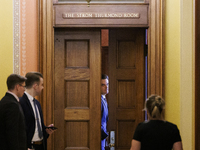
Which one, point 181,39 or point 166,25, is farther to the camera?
point 166,25

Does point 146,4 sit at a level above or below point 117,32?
above

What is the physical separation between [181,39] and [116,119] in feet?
6.99

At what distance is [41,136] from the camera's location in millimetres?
3176

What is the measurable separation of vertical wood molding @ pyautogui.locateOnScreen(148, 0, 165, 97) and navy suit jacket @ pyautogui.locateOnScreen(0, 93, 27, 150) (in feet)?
7.16

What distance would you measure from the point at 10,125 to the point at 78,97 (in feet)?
6.24

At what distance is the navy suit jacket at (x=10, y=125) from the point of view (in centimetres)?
255

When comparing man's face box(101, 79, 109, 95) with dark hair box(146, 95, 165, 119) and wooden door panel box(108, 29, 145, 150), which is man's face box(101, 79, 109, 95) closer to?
wooden door panel box(108, 29, 145, 150)

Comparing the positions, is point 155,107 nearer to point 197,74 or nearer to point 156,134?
point 156,134

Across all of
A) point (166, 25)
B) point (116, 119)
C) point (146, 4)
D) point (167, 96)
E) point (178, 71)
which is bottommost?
point (116, 119)

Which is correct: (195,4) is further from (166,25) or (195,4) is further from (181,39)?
(166,25)

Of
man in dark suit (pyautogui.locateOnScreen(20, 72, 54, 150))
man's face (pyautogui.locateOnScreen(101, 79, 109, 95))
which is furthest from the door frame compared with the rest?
man's face (pyautogui.locateOnScreen(101, 79, 109, 95))

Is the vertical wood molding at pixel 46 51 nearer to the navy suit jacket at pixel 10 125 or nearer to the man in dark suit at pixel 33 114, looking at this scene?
the man in dark suit at pixel 33 114

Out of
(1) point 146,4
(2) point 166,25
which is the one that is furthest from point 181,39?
(1) point 146,4

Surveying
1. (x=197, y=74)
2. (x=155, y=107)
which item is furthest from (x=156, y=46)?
(x=155, y=107)
